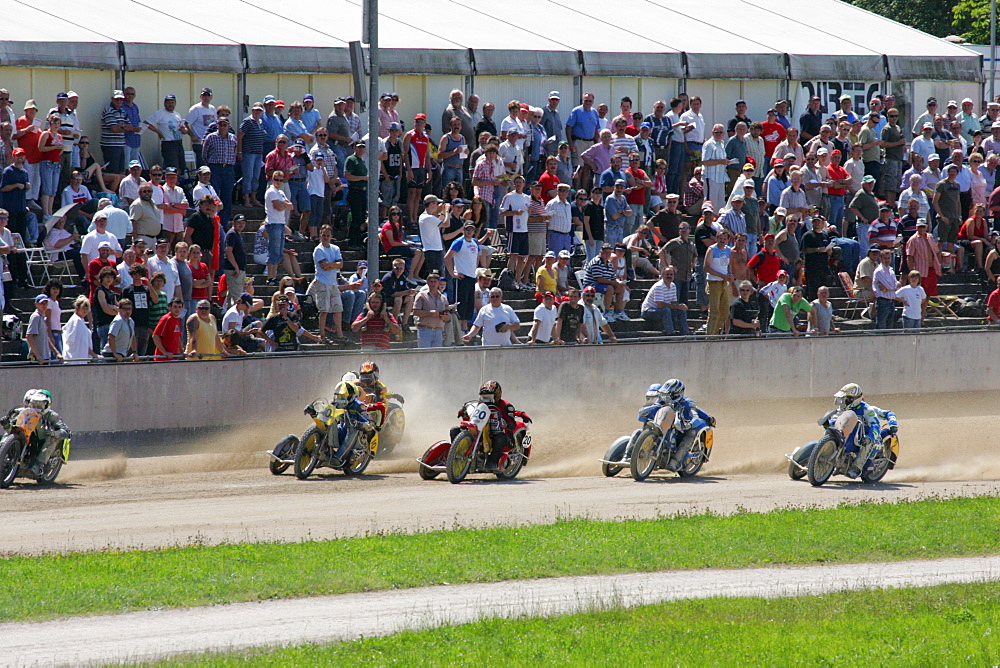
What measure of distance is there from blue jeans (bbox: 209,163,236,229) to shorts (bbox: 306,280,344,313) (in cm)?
246

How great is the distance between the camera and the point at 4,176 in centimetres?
2070

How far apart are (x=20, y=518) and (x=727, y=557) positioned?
23.1 feet

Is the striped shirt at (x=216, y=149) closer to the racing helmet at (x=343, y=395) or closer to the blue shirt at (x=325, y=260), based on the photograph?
the blue shirt at (x=325, y=260)

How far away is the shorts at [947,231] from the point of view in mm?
27984

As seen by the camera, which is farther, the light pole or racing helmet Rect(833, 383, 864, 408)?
the light pole

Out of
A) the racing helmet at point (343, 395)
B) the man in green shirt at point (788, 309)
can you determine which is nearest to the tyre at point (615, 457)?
the racing helmet at point (343, 395)

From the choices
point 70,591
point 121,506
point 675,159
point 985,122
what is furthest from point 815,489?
point 985,122

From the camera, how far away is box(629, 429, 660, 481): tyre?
706 inches

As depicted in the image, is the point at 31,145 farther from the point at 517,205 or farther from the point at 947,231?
the point at 947,231

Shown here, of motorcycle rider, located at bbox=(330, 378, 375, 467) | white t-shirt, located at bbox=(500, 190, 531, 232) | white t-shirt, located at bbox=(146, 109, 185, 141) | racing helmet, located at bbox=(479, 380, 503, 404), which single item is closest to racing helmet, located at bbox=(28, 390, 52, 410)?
motorcycle rider, located at bbox=(330, 378, 375, 467)

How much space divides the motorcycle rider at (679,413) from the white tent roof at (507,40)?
12028 millimetres

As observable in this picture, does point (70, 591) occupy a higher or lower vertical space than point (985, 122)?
lower

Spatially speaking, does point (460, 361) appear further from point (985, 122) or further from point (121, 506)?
point (985, 122)

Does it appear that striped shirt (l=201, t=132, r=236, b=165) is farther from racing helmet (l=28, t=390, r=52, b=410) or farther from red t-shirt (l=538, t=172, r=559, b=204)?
racing helmet (l=28, t=390, r=52, b=410)
